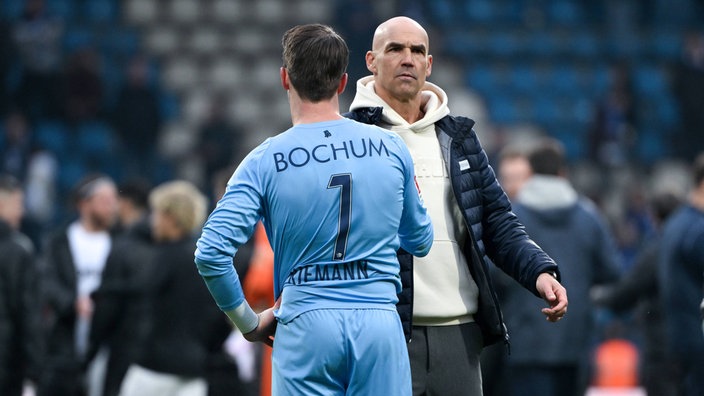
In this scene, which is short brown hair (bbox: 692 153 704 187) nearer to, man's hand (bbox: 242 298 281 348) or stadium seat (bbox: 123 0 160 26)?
man's hand (bbox: 242 298 281 348)

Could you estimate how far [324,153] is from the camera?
4078mm

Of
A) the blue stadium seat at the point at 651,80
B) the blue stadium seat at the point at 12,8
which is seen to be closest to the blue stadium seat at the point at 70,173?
the blue stadium seat at the point at 12,8

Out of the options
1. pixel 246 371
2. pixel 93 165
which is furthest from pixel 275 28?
pixel 246 371

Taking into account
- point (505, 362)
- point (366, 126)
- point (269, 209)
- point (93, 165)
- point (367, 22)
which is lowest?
point (505, 362)

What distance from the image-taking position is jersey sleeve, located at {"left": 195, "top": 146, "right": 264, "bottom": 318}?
13.1 ft

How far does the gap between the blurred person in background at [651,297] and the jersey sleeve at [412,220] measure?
14.1ft

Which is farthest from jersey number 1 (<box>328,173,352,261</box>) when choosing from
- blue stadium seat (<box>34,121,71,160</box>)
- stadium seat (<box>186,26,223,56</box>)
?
stadium seat (<box>186,26,223,56</box>)

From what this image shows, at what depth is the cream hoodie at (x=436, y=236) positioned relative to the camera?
4715mm

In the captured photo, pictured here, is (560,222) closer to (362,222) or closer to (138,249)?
(138,249)

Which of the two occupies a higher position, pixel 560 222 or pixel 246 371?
pixel 560 222

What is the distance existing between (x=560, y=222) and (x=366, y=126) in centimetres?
415

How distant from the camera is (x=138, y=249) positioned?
8641 millimetres

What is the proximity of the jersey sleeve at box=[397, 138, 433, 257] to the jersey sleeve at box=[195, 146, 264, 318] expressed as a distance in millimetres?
500

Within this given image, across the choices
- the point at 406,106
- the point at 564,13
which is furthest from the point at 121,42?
the point at 406,106
